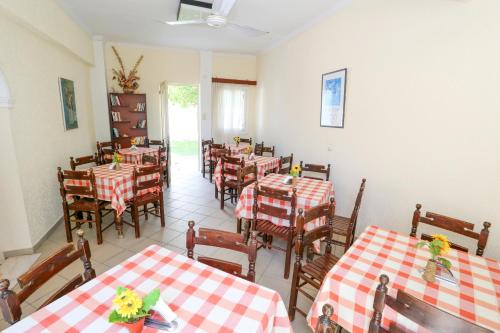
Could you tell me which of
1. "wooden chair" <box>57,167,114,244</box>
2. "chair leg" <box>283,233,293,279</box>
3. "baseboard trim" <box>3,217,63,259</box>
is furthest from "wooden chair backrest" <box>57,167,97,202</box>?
"chair leg" <box>283,233,293,279</box>

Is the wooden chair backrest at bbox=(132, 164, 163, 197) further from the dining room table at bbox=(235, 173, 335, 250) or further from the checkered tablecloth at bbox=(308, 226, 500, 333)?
the checkered tablecloth at bbox=(308, 226, 500, 333)

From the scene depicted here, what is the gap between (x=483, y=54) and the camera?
2053 millimetres

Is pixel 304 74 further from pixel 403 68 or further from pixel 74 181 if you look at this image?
pixel 74 181

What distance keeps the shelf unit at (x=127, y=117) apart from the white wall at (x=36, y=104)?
1624mm

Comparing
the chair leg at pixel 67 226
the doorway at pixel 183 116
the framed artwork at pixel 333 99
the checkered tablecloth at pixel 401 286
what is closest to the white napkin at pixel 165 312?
the checkered tablecloth at pixel 401 286

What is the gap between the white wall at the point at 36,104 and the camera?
8.53ft

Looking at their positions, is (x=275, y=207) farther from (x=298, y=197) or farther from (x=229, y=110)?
(x=229, y=110)

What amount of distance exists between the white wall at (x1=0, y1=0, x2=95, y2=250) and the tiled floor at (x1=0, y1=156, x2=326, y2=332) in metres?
0.52

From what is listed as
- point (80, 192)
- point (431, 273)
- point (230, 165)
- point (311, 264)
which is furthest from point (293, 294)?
point (230, 165)

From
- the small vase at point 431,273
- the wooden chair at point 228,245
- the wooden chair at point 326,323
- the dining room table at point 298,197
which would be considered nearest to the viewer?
the wooden chair at point 326,323

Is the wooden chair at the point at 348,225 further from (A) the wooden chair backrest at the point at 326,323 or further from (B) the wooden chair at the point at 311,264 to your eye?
(A) the wooden chair backrest at the point at 326,323

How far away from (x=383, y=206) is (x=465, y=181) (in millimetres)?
904

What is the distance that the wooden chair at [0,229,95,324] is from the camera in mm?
1015

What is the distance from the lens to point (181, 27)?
14.9 feet
